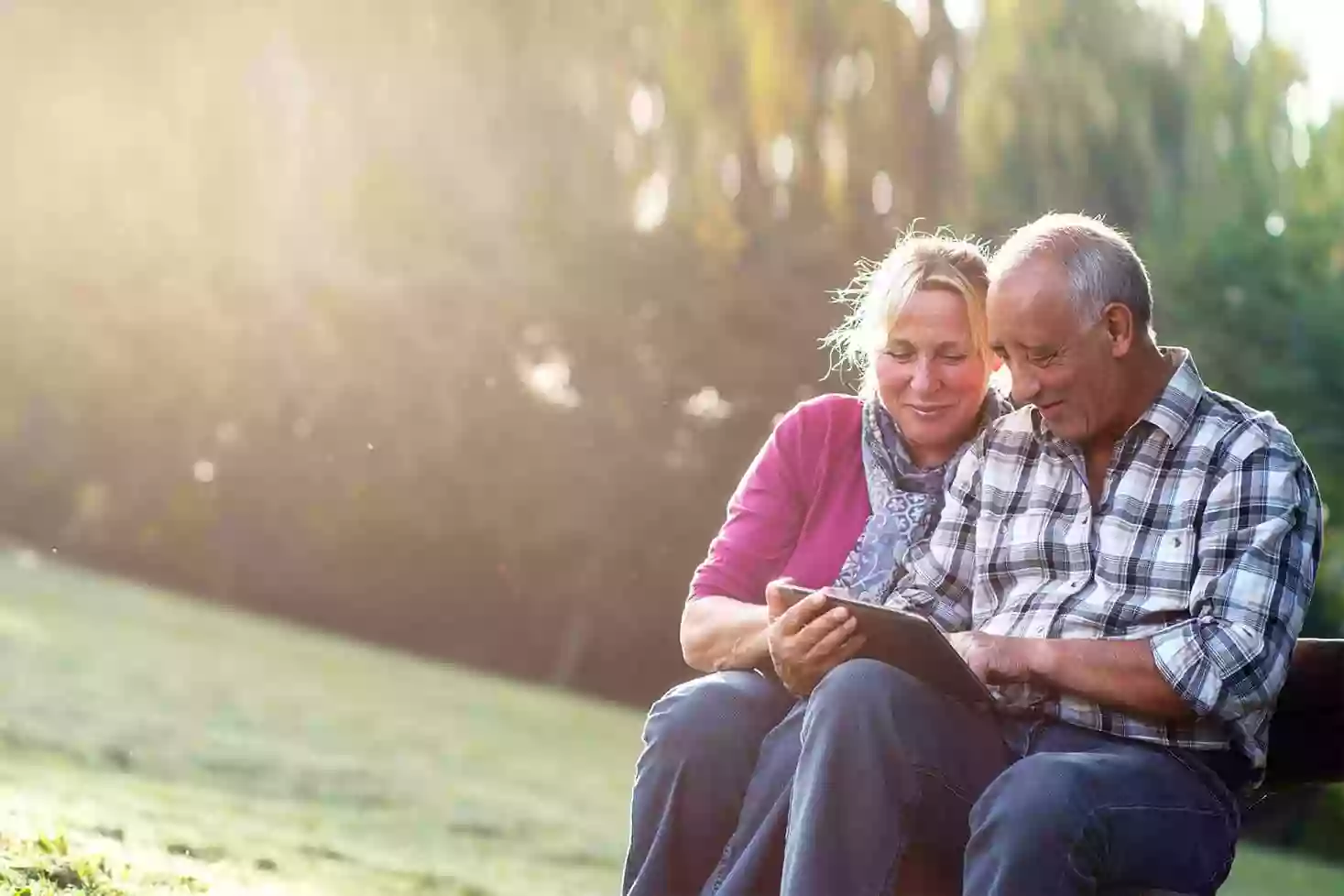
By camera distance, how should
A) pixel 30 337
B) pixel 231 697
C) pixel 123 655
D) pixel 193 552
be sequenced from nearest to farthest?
pixel 231 697 → pixel 123 655 → pixel 30 337 → pixel 193 552

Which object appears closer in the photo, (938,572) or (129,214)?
(938,572)

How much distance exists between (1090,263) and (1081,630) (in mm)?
464

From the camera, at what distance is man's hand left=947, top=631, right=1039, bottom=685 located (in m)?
1.98

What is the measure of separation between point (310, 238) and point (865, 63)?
3551 millimetres

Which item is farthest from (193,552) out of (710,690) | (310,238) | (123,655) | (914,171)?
(710,690)

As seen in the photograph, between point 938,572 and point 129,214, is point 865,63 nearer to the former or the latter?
point 129,214

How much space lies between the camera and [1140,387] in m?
2.11

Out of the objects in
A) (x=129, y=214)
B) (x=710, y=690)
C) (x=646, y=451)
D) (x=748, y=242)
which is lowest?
(x=710, y=690)

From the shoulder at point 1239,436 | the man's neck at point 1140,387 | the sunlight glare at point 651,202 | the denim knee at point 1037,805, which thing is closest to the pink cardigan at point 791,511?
the man's neck at point 1140,387

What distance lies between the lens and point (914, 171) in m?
9.38

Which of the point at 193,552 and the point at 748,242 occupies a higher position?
the point at 748,242

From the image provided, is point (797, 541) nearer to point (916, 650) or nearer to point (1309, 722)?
point (916, 650)

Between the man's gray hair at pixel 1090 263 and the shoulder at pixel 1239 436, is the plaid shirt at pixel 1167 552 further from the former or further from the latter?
the man's gray hair at pixel 1090 263

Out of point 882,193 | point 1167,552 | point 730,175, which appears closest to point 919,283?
point 1167,552
